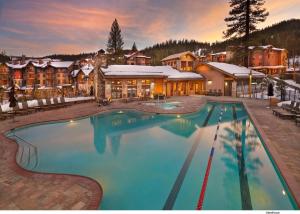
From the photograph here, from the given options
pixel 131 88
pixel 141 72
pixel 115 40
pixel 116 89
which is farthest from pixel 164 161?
pixel 115 40

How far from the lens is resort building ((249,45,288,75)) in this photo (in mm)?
48531

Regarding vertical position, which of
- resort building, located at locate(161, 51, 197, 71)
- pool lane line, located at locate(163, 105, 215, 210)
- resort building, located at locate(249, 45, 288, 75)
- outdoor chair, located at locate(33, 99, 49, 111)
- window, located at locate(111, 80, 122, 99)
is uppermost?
resort building, located at locate(249, 45, 288, 75)

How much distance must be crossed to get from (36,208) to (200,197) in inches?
163

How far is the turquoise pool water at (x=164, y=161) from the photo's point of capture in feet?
17.1

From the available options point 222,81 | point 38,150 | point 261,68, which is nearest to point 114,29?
point 222,81

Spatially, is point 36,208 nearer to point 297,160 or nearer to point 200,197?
point 200,197

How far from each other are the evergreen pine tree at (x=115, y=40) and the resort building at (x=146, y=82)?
22.5 metres

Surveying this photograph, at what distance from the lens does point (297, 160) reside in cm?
640

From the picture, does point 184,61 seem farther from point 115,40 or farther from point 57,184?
point 57,184

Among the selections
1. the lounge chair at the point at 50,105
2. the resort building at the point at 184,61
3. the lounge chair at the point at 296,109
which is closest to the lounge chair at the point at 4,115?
the lounge chair at the point at 50,105

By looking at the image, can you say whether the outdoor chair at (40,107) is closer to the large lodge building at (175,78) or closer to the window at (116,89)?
the large lodge building at (175,78)

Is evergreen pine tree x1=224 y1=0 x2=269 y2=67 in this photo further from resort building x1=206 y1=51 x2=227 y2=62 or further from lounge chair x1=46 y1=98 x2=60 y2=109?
lounge chair x1=46 y1=98 x2=60 y2=109

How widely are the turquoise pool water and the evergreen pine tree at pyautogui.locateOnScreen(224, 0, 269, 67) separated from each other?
2491 centimetres

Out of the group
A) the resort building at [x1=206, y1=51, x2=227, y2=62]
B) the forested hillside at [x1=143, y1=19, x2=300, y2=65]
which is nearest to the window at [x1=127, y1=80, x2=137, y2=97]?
the forested hillside at [x1=143, y1=19, x2=300, y2=65]
